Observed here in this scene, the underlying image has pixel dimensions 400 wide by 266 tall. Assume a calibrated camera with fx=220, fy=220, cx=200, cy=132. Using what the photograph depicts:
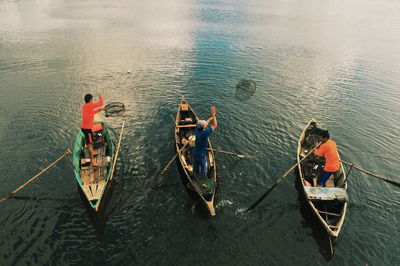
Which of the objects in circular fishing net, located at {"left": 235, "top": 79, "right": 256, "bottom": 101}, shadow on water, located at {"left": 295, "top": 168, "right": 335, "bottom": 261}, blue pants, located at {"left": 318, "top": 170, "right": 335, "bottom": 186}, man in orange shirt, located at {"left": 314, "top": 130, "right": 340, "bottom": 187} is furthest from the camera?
circular fishing net, located at {"left": 235, "top": 79, "right": 256, "bottom": 101}

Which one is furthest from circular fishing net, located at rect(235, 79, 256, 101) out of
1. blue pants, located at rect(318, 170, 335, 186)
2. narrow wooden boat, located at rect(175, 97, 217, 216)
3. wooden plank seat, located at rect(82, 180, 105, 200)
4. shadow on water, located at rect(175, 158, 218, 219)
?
wooden plank seat, located at rect(82, 180, 105, 200)

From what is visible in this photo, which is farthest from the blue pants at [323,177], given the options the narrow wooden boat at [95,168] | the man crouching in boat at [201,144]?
the narrow wooden boat at [95,168]

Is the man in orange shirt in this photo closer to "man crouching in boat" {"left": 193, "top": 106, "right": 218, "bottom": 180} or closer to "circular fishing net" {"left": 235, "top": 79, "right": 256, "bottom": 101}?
"man crouching in boat" {"left": 193, "top": 106, "right": 218, "bottom": 180}

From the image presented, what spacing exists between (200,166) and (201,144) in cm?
162

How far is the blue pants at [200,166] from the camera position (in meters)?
11.5

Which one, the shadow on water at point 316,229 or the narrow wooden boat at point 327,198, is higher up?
the narrow wooden boat at point 327,198

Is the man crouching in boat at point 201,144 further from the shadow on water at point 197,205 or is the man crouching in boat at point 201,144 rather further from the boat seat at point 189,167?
the shadow on water at point 197,205

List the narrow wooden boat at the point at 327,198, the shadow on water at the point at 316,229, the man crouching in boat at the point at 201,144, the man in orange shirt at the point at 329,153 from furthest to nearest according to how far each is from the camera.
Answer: the man in orange shirt at the point at 329,153
the man crouching in boat at the point at 201,144
the shadow on water at the point at 316,229
the narrow wooden boat at the point at 327,198

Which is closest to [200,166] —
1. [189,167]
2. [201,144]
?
[189,167]

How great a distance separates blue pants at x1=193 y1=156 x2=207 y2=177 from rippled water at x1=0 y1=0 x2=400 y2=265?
5.43ft

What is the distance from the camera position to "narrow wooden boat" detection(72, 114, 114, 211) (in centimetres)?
1088

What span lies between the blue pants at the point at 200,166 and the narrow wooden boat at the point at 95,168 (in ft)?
15.2

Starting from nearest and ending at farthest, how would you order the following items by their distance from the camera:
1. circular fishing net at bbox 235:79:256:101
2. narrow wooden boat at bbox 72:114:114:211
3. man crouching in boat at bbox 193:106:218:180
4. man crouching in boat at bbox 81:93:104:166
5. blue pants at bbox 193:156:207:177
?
man crouching in boat at bbox 193:106:218:180 < narrow wooden boat at bbox 72:114:114:211 < blue pants at bbox 193:156:207:177 < man crouching in boat at bbox 81:93:104:166 < circular fishing net at bbox 235:79:256:101

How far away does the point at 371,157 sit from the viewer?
15.9 meters
